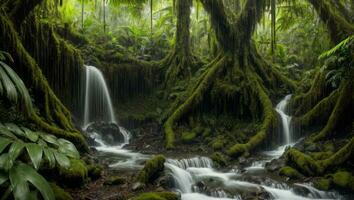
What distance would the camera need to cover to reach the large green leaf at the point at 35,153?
10.9ft

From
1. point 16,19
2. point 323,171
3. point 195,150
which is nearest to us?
point 323,171

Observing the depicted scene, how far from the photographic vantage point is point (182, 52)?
13930 millimetres

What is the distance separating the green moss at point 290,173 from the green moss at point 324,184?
510 millimetres

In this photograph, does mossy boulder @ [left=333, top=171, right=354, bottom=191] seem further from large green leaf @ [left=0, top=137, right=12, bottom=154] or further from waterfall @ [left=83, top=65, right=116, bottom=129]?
waterfall @ [left=83, top=65, right=116, bottom=129]

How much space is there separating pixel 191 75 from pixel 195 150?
4.44m

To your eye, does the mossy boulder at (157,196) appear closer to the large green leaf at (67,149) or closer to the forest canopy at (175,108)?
the forest canopy at (175,108)

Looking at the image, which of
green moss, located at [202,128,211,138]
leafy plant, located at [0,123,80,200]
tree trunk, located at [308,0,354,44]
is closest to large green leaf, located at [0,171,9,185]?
leafy plant, located at [0,123,80,200]

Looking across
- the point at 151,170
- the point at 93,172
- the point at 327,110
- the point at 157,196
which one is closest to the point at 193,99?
the point at 327,110

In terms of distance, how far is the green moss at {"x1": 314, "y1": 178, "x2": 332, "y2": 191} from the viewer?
21.6 ft

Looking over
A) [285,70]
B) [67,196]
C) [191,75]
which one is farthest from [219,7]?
[67,196]

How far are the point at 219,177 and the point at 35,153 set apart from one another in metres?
4.82

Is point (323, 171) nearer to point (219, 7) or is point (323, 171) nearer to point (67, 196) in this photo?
point (67, 196)

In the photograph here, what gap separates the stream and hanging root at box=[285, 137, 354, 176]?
1.73ft

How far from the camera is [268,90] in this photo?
12375 millimetres
